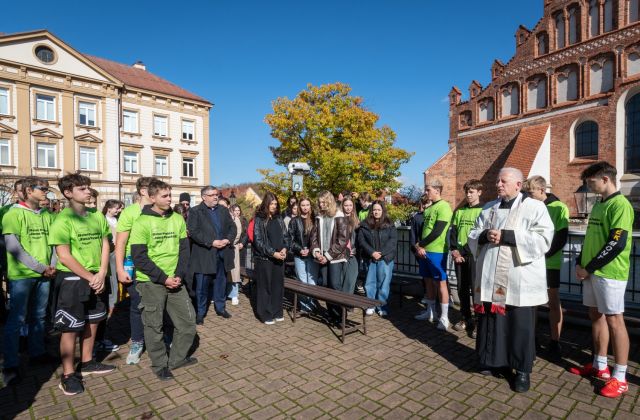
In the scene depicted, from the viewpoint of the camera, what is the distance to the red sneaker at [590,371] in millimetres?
3777

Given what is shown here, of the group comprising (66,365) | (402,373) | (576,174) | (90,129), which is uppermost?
(90,129)

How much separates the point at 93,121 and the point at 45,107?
3.01 m

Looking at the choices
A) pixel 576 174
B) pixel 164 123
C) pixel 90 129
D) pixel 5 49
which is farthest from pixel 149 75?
pixel 576 174

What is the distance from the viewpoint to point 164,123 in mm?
32125

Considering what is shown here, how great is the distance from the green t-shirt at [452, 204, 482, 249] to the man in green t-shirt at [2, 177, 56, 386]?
5.32 m

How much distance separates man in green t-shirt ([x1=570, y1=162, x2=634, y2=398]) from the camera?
11.6ft

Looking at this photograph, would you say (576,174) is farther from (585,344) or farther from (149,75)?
(149,75)

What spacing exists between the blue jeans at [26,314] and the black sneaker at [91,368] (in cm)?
59

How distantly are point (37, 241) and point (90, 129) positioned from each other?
28.4 meters

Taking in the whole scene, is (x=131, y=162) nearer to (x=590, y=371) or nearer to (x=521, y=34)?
(x=521, y=34)

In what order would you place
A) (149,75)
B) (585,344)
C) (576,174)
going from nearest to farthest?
(585,344) → (576,174) → (149,75)

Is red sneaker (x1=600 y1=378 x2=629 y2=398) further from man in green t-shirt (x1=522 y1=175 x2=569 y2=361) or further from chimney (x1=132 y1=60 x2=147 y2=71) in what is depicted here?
chimney (x1=132 y1=60 x2=147 y2=71)

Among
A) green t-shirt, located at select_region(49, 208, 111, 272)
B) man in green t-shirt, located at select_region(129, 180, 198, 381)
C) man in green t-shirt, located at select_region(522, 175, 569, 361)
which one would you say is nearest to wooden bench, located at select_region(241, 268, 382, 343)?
man in green t-shirt, located at select_region(129, 180, 198, 381)

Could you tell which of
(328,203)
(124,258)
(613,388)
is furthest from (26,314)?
(613,388)
